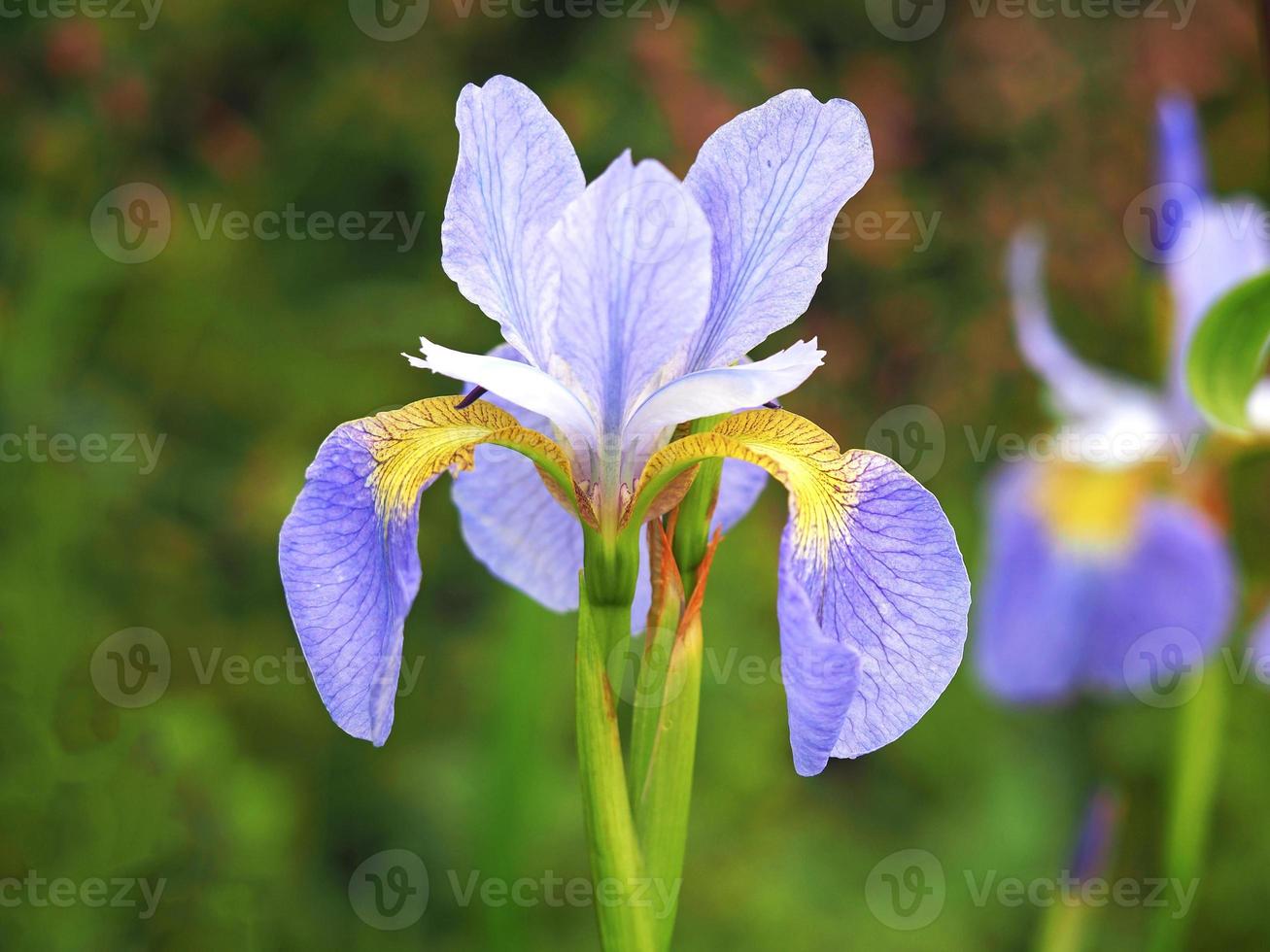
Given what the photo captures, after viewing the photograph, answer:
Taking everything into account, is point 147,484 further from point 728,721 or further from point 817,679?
point 817,679

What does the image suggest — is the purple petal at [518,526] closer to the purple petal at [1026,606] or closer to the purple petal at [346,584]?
the purple petal at [346,584]

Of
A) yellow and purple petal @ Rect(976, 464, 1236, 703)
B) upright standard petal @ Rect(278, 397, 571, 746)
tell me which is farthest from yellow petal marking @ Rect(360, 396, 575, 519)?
yellow and purple petal @ Rect(976, 464, 1236, 703)

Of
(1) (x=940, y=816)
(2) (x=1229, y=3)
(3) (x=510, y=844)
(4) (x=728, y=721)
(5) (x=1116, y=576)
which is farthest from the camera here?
(2) (x=1229, y=3)

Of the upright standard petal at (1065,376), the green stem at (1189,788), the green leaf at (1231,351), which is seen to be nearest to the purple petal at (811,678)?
the green leaf at (1231,351)

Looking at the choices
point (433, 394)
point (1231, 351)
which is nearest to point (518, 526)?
point (1231, 351)

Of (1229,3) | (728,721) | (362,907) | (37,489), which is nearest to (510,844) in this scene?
(362,907)

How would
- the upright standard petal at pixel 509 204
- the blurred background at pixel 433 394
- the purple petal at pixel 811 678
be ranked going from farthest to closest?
the blurred background at pixel 433 394 → the upright standard petal at pixel 509 204 → the purple petal at pixel 811 678

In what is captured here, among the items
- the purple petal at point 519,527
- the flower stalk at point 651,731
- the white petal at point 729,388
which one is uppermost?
the white petal at point 729,388
